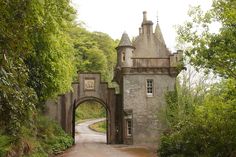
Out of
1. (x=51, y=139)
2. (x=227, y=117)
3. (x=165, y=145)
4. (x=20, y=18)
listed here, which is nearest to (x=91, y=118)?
(x=51, y=139)

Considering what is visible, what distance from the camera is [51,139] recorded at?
2519 centimetres

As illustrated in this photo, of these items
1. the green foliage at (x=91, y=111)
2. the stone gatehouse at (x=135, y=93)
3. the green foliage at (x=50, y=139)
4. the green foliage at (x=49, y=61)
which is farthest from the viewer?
the green foliage at (x=91, y=111)

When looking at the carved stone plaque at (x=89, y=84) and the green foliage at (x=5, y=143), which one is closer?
the green foliage at (x=5, y=143)

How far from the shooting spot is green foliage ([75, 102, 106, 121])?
6919cm

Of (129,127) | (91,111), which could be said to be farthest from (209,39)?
(91,111)

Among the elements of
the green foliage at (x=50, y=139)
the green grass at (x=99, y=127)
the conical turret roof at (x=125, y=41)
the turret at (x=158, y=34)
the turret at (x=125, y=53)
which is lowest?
the green grass at (x=99, y=127)

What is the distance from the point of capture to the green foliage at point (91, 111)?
69188 millimetres

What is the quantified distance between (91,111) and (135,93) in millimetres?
40046

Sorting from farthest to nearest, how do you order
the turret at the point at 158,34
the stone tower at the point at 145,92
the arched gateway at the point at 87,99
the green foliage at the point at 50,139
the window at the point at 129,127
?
the turret at the point at 158,34
the arched gateway at the point at 87,99
the window at the point at 129,127
the stone tower at the point at 145,92
the green foliage at the point at 50,139

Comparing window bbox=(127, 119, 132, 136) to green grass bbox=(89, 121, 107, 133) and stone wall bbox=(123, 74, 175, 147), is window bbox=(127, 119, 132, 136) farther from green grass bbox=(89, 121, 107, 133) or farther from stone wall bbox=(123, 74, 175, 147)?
green grass bbox=(89, 121, 107, 133)

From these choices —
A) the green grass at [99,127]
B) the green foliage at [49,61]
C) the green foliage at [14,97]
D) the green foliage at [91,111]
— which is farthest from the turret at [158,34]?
the green foliage at [91,111]

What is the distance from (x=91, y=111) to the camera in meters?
71.8

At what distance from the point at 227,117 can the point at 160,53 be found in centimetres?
1873

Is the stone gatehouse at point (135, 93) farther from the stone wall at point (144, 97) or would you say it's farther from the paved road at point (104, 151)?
the paved road at point (104, 151)
